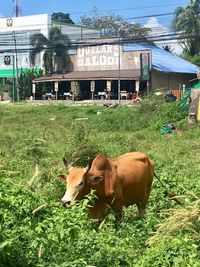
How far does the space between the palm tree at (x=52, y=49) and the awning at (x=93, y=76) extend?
1960 mm

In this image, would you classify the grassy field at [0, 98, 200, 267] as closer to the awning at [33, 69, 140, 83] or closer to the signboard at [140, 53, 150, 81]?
the signboard at [140, 53, 150, 81]

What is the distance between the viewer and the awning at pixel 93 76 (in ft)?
164

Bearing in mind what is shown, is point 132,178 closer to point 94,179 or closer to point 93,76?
point 94,179

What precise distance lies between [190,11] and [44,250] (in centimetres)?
5902

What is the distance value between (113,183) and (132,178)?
1.98 ft

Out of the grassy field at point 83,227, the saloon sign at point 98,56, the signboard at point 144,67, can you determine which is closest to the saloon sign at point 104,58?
the saloon sign at point 98,56

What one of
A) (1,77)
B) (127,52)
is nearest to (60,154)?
(127,52)

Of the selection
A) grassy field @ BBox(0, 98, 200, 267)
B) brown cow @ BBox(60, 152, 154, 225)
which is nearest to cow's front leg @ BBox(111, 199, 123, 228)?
brown cow @ BBox(60, 152, 154, 225)

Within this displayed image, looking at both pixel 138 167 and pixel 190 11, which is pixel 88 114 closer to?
pixel 138 167

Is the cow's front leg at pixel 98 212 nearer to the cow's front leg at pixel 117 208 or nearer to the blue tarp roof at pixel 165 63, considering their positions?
the cow's front leg at pixel 117 208

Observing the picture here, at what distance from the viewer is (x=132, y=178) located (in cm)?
862

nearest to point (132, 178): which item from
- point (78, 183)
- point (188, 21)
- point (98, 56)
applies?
point (78, 183)

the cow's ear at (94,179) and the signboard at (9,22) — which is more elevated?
the signboard at (9,22)

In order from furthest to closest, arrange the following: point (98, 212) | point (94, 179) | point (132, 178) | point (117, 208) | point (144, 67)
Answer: point (144, 67) < point (132, 178) < point (117, 208) < point (98, 212) < point (94, 179)
